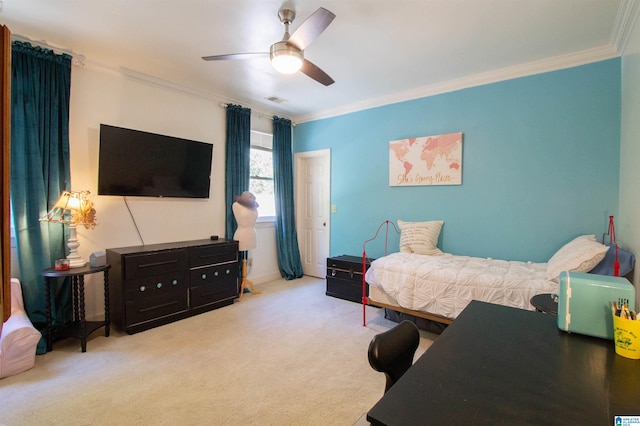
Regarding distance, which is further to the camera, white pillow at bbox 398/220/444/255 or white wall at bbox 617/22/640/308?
white pillow at bbox 398/220/444/255

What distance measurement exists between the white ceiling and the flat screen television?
2.41 feet

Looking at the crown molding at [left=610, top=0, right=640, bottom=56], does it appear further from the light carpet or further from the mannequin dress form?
the mannequin dress form

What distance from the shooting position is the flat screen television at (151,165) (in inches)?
124

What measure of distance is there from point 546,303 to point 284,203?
372 centimetres

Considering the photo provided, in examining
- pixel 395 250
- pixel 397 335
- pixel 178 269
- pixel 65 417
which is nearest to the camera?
pixel 397 335

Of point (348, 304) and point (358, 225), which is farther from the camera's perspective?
point (358, 225)

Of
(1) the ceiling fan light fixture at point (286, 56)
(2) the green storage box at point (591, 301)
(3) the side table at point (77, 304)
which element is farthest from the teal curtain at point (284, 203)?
(2) the green storage box at point (591, 301)

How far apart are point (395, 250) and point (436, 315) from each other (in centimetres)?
151

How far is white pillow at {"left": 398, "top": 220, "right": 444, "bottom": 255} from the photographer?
12.1 feet

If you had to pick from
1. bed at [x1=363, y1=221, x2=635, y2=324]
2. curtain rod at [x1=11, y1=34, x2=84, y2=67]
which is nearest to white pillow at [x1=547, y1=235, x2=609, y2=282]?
bed at [x1=363, y1=221, x2=635, y2=324]

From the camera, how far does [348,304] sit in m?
3.93

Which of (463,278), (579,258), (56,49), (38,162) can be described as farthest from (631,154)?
(56,49)

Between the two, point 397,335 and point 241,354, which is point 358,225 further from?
point 397,335


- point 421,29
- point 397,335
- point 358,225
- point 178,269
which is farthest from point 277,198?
point 397,335
